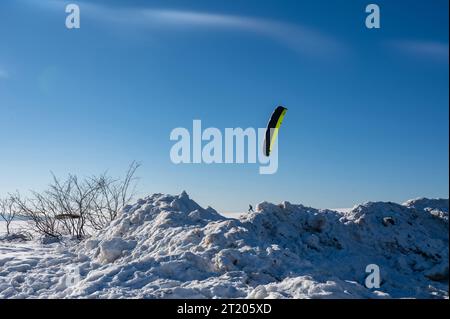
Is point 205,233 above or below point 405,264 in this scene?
above

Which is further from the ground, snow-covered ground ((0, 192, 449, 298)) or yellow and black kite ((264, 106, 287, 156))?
yellow and black kite ((264, 106, 287, 156))

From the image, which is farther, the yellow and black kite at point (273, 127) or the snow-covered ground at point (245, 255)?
the yellow and black kite at point (273, 127)

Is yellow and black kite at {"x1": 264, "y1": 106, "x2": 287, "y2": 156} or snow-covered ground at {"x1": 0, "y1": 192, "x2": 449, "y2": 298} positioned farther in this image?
yellow and black kite at {"x1": 264, "y1": 106, "x2": 287, "y2": 156}

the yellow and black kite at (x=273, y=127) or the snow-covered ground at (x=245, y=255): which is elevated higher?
the yellow and black kite at (x=273, y=127)

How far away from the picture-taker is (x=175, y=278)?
5.24m

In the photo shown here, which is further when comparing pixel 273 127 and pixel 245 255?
pixel 273 127

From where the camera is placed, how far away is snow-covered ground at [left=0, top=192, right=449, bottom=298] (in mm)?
4957

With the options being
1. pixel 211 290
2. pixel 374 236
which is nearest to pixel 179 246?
pixel 211 290

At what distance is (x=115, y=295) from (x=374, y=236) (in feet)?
15.4

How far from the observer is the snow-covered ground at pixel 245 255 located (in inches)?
195

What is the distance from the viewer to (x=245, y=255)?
5582mm

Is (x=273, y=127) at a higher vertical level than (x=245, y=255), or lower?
higher

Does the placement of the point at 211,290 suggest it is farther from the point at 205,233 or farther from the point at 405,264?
the point at 405,264
